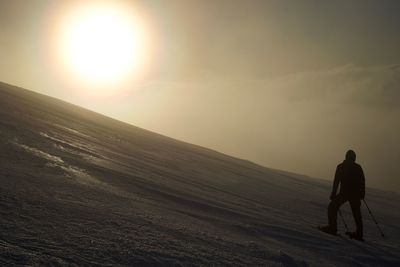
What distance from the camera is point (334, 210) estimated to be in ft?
30.8

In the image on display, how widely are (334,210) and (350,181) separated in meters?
0.76

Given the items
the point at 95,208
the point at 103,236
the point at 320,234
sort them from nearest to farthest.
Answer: the point at 103,236
the point at 95,208
the point at 320,234

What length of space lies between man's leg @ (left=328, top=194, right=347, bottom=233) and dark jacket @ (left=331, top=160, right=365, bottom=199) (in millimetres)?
118

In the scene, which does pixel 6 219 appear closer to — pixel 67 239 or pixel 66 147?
pixel 67 239

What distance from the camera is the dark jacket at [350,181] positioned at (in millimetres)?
9508

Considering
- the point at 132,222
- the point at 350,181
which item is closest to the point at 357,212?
the point at 350,181

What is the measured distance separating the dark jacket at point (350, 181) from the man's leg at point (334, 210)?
118mm

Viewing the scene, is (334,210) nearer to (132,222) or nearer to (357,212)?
(357,212)

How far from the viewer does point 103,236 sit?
4.52 m

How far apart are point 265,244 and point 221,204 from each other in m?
3.02

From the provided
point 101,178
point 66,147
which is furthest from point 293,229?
point 66,147

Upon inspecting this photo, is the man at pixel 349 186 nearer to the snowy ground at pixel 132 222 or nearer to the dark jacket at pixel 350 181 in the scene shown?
the dark jacket at pixel 350 181

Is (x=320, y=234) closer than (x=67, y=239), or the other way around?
(x=67, y=239)

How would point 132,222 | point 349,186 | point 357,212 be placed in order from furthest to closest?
point 349,186
point 357,212
point 132,222
